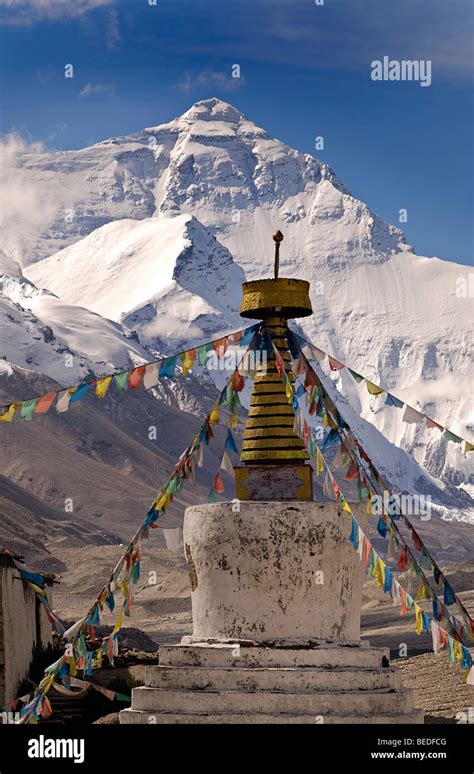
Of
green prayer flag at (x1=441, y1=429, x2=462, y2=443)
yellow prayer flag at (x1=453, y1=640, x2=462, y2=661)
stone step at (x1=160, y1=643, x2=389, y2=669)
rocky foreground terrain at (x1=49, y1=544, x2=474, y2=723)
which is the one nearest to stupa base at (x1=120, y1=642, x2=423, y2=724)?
stone step at (x1=160, y1=643, x2=389, y2=669)

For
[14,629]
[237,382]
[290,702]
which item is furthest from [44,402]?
[14,629]

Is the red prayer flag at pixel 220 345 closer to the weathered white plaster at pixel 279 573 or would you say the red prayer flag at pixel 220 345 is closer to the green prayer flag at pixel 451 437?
the weathered white plaster at pixel 279 573

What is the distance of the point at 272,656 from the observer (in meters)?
12.7

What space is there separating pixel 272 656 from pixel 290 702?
46 centimetres

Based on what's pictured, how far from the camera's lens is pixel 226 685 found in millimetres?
12609

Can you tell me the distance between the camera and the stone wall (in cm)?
2002

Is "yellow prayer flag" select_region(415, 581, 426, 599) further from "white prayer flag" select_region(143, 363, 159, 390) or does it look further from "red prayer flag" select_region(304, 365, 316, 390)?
"white prayer flag" select_region(143, 363, 159, 390)

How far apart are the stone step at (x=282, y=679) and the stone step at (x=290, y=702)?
9 cm

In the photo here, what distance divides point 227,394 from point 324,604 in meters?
2.85

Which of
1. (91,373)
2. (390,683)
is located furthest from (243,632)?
(91,373)

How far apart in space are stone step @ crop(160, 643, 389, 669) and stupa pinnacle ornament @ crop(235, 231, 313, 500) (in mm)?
1459

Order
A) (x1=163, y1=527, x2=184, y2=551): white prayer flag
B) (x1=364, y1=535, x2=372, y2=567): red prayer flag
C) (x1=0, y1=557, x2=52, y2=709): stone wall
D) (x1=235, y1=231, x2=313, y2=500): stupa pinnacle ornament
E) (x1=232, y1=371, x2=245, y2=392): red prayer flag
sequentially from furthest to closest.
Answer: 1. (x1=0, y1=557, x2=52, y2=709): stone wall
2. (x1=232, y1=371, x2=245, y2=392): red prayer flag
3. (x1=163, y1=527, x2=184, y2=551): white prayer flag
4. (x1=235, y1=231, x2=313, y2=500): stupa pinnacle ornament
5. (x1=364, y1=535, x2=372, y2=567): red prayer flag

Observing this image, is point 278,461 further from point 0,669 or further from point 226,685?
point 0,669

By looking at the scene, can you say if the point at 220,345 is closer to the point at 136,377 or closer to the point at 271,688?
the point at 136,377
